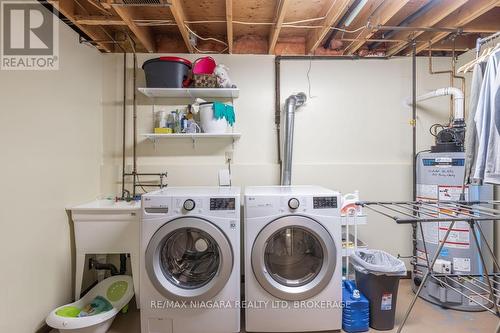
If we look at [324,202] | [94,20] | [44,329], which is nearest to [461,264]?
[324,202]

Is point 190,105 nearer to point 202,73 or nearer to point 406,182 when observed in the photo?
point 202,73

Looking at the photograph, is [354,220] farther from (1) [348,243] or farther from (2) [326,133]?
(2) [326,133]

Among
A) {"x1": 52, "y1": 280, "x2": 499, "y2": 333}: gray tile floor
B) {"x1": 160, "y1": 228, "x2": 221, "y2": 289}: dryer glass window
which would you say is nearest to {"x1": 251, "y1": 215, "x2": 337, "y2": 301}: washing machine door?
{"x1": 160, "y1": 228, "x2": 221, "y2": 289}: dryer glass window

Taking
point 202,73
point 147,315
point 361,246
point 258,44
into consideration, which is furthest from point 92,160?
point 361,246

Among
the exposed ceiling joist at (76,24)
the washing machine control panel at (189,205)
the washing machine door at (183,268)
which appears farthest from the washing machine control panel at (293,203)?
the exposed ceiling joist at (76,24)

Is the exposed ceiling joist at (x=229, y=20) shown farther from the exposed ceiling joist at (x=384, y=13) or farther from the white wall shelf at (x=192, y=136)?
the exposed ceiling joist at (x=384, y=13)

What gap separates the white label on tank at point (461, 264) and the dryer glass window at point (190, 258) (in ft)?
6.51

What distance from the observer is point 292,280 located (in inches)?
74.8

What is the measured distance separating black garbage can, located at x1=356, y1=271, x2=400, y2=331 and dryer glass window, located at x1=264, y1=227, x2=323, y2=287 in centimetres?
43

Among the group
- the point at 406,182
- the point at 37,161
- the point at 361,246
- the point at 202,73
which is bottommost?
the point at 361,246

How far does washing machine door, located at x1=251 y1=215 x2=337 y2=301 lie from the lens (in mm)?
1819

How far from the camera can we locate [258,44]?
9.14 ft

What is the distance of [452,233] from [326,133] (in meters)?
1.40

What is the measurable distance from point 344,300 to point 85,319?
179cm
